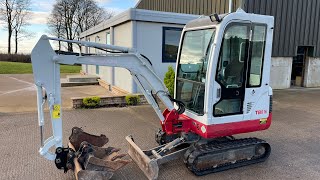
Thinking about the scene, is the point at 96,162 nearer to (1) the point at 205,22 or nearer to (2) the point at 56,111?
(2) the point at 56,111

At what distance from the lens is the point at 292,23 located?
12930mm

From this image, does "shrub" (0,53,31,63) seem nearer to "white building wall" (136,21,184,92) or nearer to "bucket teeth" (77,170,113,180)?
"white building wall" (136,21,184,92)

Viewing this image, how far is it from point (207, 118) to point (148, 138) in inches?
81.5

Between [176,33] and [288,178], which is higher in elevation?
[176,33]

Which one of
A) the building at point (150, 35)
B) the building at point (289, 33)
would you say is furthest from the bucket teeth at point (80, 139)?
the building at point (289, 33)

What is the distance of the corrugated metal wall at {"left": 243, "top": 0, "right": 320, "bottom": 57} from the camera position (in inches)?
487

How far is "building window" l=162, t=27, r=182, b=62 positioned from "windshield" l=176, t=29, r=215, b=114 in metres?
4.70

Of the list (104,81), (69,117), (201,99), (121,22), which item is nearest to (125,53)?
(201,99)

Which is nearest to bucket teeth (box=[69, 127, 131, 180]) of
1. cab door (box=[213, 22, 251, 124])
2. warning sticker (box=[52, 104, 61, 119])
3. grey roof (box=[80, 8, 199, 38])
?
warning sticker (box=[52, 104, 61, 119])

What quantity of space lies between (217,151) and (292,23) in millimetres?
11228

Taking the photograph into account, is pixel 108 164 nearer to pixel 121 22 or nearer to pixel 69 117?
pixel 69 117

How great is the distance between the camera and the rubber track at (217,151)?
160 inches

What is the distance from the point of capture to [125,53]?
12.4ft

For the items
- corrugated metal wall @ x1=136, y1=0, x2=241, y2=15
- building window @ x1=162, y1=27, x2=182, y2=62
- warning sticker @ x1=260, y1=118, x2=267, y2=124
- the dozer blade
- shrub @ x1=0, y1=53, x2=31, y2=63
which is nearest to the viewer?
the dozer blade
